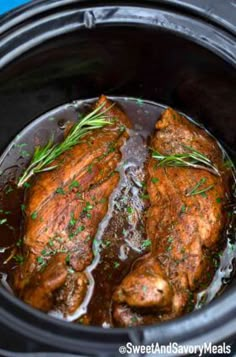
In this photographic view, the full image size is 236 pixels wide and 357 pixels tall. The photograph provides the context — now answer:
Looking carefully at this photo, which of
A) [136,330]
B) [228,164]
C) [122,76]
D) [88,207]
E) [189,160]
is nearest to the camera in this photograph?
[136,330]

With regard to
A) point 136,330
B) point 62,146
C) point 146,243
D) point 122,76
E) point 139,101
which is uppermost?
point 122,76

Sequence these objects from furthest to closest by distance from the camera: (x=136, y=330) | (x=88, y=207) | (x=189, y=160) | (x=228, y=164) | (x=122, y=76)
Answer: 1. (x=122, y=76)
2. (x=228, y=164)
3. (x=189, y=160)
4. (x=88, y=207)
5. (x=136, y=330)

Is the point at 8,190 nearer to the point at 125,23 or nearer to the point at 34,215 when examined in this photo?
the point at 34,215

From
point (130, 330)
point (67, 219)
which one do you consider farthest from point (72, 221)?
point (130, 330)

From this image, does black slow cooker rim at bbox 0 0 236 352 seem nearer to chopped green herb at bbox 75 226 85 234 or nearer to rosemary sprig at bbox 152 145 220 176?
chopped green herb at bbox 75 226 85 234

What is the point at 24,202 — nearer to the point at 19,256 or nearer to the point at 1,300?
the point at 19,256

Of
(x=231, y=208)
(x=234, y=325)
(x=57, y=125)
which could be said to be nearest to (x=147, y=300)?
(x=234, y=325)

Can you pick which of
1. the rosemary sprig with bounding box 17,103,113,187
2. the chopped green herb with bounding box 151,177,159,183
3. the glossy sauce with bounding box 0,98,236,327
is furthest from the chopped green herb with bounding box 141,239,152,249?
the rosemary sprig with bounding box 17,103,113,187

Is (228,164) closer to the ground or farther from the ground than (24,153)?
closer to the ground
